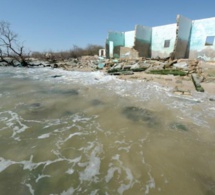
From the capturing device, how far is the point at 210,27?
41.9 ft

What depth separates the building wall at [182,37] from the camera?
13234 mm

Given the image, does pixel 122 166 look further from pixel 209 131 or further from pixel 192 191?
pixel 209 131

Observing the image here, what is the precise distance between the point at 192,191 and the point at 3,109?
449 cm

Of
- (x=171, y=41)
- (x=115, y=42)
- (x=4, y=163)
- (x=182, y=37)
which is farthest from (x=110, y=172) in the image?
(x=115, y=42)

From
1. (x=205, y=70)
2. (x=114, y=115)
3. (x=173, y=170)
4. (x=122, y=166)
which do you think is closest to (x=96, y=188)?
(x=122, y=166)

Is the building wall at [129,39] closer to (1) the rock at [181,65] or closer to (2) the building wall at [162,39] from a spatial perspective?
(2) the building wall at [162,39]

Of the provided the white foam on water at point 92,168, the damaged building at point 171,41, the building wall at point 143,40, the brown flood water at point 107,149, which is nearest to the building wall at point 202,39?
the damaged building at point 171,41

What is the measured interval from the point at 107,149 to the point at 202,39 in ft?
48.0

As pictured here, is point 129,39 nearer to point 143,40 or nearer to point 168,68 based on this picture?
point 143,40

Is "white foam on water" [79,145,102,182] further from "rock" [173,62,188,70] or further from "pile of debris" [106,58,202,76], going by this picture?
"rock" [173,62,188,70]

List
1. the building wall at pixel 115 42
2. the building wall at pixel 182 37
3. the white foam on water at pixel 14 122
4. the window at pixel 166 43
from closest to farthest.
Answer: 1. the white foam on water at pixel 14 122
2. the building wall at pixel 182 37
3. the window at pixel 166 43
4. the building wall at pixel 115 42

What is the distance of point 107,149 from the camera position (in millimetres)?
2537

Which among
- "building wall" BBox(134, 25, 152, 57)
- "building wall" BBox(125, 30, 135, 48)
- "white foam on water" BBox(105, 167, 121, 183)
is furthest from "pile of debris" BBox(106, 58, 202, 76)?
"white foam on water" BBox(105, 167, 121, 183)

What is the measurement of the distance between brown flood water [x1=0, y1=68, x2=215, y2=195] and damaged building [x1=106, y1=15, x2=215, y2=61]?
10.9 m
